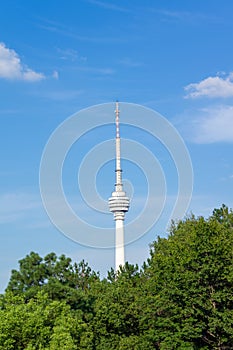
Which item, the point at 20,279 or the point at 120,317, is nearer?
the point at 20,279

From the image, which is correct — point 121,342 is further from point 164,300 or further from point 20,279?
point 20,279

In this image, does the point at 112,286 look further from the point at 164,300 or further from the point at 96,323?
the point at 164,300

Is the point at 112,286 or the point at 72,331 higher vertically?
the point at 112,286

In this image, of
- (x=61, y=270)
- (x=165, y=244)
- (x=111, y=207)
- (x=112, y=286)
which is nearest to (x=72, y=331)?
(x=61, y=270)

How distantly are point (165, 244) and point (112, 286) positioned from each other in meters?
4.58

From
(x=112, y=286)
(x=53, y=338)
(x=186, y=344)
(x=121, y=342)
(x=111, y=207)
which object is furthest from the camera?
(x=111, y=207)

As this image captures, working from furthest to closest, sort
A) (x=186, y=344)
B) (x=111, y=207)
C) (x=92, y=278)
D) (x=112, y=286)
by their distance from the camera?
(x=111, y=207) → (x=92, y=278) → (x=112, y=286) → (x=186, y=344)

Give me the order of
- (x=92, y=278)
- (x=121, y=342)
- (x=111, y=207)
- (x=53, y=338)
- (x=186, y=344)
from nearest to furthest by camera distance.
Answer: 1. (x=53, y=338)
2. (x=186, y=344)
3. (x=121, y=342)
4. (x=92, y=278)
5. (x=111, y=207)

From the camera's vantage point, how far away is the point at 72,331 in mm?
29297

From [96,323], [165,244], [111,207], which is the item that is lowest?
[96,323]

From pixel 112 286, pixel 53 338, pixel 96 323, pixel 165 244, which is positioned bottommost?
pixel 53 338

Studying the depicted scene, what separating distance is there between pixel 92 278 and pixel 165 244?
824 cm

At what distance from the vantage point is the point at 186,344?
32.8 m

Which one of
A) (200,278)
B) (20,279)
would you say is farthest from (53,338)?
(200,278)
